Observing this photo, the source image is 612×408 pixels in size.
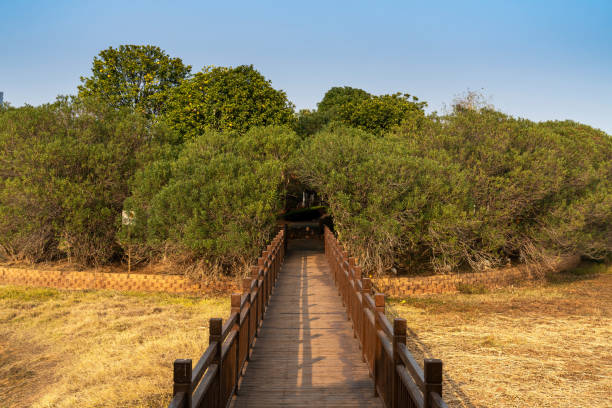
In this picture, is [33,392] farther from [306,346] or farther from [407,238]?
[407,238]

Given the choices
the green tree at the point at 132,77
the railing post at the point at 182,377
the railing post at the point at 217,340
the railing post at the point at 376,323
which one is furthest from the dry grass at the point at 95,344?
the green tree at the point at 132,77

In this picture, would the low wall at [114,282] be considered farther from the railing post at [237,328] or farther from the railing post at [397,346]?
the railing post at [397,346]

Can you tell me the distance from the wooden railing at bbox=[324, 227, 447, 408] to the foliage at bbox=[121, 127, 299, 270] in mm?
7626

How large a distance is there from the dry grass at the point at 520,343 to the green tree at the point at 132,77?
2243 centimetres

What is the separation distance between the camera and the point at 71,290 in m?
15.6

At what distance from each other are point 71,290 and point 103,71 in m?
18.2

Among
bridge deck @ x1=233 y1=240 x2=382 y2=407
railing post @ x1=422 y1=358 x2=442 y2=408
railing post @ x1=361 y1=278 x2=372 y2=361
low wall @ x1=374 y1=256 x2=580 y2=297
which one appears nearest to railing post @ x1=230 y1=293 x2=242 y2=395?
bridge deck @ x1=233 y1=240 x2=382 y2=407

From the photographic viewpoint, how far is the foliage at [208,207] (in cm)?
1405

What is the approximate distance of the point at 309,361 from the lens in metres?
6.55

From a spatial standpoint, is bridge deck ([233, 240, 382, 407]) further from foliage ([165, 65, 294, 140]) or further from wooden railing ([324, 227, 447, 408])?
foliage ([165, 65, 294, 140])

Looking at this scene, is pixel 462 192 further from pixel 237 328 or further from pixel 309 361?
pixel 237 328

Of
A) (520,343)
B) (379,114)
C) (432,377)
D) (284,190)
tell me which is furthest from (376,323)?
(379,114)

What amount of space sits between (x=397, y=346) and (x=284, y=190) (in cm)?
1330

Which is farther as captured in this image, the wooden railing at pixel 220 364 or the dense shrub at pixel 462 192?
the dense shrub at pixel 462 192
